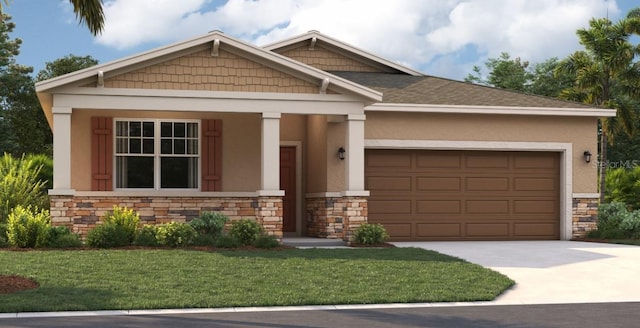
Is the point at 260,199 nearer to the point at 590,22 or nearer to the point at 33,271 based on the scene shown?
the point at 33,271

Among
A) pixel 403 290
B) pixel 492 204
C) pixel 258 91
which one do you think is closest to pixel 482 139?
pixel 492 204

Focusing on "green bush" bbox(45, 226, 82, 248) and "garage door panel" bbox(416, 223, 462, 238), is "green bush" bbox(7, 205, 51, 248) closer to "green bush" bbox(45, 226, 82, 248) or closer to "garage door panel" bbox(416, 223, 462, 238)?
"green bush" bbox(45, 226, 82, 248)

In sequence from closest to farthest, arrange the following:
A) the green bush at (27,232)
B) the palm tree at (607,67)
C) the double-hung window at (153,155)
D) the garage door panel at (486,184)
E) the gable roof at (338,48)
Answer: the green bush at (27,232) → the double-hung window at (153,155) → the garage door panel at (486,184) → the gable roof at (338,48) → the palm tree at (607,67)

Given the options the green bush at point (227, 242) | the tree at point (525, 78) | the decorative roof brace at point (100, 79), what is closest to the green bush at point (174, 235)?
the green bush at point (227, 242)

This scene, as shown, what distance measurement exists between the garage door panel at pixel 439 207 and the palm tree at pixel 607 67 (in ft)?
33.7

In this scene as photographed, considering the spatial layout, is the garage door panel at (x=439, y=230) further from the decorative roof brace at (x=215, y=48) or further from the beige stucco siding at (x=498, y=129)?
the decorative roof brace at (x=215, y=48)

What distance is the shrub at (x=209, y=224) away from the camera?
17609 millimetres

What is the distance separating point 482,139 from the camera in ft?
68.8

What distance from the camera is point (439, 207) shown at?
20.9 metres

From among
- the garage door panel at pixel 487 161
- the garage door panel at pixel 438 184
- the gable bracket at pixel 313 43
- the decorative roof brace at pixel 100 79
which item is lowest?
the garage door panel at pixel 438 184

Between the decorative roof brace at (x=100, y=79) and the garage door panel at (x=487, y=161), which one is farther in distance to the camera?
the garage door panel at (x=487, y=161)

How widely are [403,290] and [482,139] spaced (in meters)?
10.0

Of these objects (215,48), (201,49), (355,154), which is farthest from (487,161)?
(201,49)

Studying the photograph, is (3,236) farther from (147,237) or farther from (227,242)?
(227,242)
